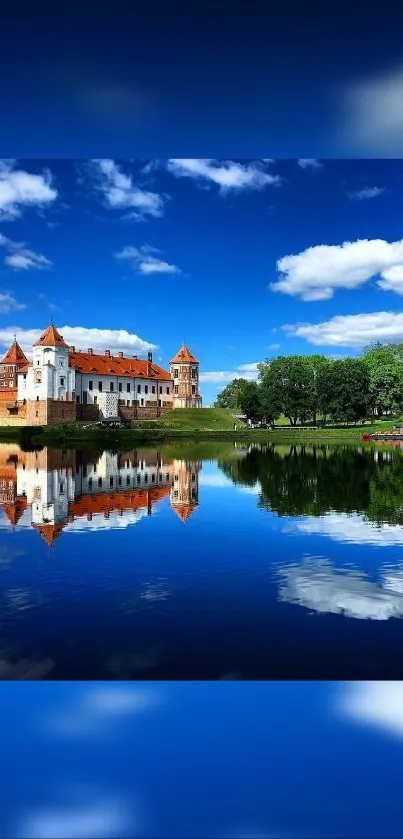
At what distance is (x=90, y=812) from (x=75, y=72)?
2.48 meters

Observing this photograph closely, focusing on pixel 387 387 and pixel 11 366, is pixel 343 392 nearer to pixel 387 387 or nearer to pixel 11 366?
pixel 387 387

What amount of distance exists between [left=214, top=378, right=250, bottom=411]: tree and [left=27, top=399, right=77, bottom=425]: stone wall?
17178 mm

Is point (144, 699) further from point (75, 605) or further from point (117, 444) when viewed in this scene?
point (117, 444)

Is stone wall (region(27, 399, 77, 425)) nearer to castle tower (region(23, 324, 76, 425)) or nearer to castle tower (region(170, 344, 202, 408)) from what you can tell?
castle tower (region(23, 324, 76, 425))

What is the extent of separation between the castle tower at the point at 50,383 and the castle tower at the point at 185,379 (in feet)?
46.1

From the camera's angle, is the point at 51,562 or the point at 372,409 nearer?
the point at 51,562

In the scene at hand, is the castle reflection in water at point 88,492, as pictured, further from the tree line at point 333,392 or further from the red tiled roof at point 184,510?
the tree line at point 333,392

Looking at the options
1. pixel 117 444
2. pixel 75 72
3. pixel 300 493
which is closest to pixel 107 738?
pixel 75 72

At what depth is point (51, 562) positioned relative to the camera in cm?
670

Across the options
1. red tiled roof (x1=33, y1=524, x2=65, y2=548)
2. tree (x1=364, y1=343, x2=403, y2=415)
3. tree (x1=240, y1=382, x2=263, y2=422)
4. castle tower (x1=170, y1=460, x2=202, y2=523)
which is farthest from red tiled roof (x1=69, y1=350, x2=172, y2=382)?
red tiled roof (x1=33, y1=524, x2=65, y2=548)

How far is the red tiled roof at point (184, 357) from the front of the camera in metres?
69.4

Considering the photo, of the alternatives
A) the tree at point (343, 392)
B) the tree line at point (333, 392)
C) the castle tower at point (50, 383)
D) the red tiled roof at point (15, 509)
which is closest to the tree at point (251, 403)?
the tree line at point (333, 392)

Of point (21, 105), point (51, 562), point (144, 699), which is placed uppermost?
point (21, 105)

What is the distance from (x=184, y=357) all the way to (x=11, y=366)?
18.2m
